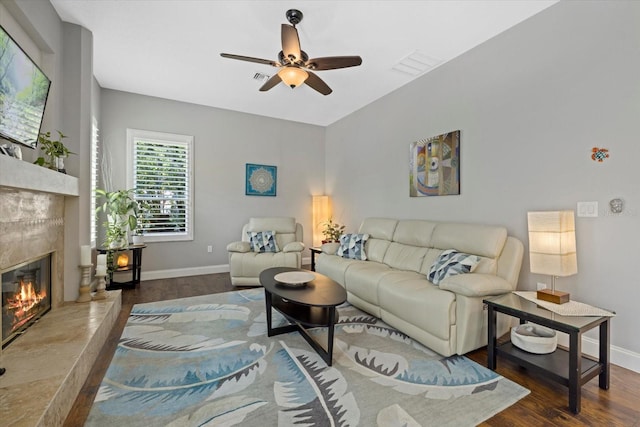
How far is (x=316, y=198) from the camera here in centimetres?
607

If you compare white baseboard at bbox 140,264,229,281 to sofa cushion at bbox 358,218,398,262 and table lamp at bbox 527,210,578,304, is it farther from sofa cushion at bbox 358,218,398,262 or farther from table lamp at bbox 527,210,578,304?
table lamp at bbox 527,210,578,304

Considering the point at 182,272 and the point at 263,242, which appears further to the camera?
the point at 182,272

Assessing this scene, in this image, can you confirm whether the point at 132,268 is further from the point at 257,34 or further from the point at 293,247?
the point at 257,34

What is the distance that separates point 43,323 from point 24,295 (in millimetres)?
276

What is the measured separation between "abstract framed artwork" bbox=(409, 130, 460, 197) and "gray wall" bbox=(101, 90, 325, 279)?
262 cm

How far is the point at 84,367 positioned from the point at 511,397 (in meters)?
2.77

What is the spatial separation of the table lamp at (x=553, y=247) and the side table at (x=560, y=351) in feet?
0.82

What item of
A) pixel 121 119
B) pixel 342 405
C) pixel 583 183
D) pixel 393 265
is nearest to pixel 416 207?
pixel 393 265

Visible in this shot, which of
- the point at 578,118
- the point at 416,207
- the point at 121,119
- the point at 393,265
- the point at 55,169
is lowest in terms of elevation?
the point at 393,265

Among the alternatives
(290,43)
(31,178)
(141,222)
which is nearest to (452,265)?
(290,43)

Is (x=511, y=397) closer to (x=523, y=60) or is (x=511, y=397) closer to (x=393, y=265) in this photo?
(x=393, y=265)

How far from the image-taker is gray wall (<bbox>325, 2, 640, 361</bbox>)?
218 centimetres

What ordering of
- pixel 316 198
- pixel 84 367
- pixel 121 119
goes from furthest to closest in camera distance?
1. pixel 316 198
2. pixel 121 119
3. pixel 84 367

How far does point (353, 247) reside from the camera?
4004 mm
